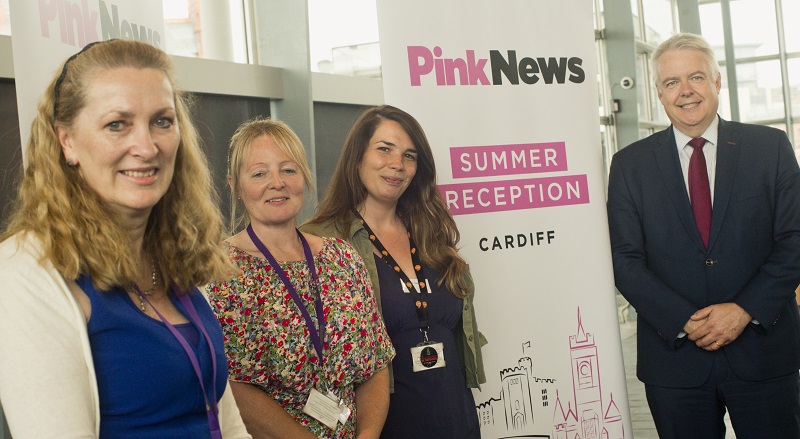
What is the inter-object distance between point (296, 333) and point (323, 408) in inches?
9.0

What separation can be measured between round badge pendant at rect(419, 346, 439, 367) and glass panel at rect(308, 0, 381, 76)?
318 centimetres

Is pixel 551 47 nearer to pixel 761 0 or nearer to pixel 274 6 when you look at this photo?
pixel 274 6

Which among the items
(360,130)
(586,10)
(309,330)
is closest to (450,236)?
(360,130)

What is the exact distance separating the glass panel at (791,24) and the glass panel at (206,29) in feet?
27.1

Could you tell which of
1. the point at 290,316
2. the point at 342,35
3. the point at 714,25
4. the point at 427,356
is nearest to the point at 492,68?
the point at 427,356

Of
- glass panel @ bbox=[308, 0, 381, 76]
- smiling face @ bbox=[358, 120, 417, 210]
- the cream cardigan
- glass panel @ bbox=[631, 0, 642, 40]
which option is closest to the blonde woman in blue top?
the cream cardigan

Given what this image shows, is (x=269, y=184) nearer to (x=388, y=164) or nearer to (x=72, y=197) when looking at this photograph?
(x=388, y=164)

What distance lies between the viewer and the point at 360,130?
298 centimetres

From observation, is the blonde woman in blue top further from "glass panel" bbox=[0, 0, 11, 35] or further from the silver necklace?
"glass panel" bbox=[0, 0, 11, 35]

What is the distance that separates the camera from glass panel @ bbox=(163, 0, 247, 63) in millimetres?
4883

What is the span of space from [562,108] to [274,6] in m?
2.33

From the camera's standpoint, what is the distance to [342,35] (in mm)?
5789

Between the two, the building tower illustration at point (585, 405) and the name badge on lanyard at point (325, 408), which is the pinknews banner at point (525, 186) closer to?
the building tower illustration at point (585, 405)

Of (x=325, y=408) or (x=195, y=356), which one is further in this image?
(x=325, y=408)
